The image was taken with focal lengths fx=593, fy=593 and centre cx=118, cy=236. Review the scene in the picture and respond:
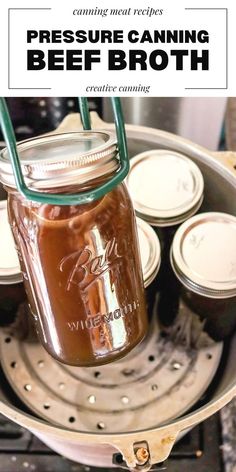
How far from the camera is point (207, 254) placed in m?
0.56

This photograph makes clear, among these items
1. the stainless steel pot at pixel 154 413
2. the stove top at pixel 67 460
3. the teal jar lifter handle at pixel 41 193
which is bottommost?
the stove top at pixel 67 460

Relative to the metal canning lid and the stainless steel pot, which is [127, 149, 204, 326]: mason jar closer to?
Answer: the stainless steel pot

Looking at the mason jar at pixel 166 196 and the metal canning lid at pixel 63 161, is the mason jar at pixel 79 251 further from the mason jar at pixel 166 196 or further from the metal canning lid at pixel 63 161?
the mason jar at pixel 166 196

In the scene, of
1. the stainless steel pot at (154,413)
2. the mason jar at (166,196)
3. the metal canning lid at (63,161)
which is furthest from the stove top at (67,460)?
the metal canning lid at (63,161)

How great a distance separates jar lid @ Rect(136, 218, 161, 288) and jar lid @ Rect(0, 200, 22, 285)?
0.38ft

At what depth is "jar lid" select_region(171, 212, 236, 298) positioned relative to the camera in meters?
0.53

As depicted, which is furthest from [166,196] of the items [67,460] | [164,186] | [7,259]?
[67,460]

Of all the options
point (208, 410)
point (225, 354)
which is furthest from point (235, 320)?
point (208, 410)

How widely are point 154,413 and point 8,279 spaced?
0.62ft

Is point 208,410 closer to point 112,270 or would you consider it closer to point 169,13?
point 112,270

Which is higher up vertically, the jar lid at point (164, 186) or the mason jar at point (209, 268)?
the jar lid at point (164, 186)

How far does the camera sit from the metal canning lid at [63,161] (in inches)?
14.3

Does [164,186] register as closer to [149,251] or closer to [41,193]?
[149,251]

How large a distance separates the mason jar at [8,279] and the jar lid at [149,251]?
12 cm
